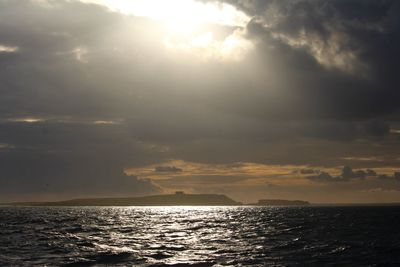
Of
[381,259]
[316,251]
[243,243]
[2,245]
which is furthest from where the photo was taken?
[243,243]

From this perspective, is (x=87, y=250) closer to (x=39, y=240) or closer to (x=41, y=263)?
(x=41, y=263)

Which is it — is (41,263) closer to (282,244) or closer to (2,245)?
(2,245)

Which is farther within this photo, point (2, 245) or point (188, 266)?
point (2, 245)

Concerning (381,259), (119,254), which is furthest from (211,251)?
(381,259)

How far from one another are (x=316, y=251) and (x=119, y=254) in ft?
70.4

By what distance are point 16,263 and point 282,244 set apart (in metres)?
32.1

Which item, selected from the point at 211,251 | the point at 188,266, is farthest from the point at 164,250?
the point at 188,266

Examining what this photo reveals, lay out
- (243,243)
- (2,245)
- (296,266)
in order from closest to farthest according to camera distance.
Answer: (296,266)
(2,245)
(243,243)

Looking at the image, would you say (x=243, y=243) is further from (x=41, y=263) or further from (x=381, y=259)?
(x=41, y=263)

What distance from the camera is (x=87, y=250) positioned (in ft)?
179

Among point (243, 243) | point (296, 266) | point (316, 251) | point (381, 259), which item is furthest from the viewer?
point (243, 243)

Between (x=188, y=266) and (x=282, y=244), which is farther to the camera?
(x=282, y=244)

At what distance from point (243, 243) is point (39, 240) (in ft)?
90.2

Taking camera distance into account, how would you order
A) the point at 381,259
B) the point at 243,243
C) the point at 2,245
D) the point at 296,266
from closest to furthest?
the point at 296,266, the point at 381,259, the point at 2,245, the point at 243,243
